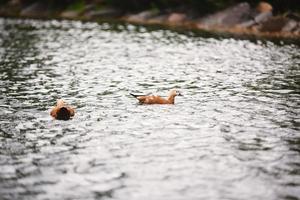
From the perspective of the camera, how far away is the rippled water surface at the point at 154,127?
12711 mm

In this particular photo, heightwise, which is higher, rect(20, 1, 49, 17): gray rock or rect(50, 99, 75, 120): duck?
rect(20, 1, 49, 17): gray rock

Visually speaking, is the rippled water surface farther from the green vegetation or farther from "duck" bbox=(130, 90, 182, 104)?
the green vegetation

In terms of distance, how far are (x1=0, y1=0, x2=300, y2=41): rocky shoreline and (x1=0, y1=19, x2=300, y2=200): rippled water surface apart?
858 centimetres

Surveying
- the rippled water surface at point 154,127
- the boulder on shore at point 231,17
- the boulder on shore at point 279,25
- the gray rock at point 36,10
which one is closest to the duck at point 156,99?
the rippled water surface at point 154,127

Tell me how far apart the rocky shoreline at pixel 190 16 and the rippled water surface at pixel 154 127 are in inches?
338

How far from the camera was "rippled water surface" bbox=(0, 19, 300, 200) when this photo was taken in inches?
500

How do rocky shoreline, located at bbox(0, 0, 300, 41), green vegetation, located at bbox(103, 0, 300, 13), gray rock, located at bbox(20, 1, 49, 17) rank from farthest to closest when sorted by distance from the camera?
1. gray rock, located at bbox(20, 1, 49, 17)
2. green vegetation, located at bbox(103, 0, 300, 13)
3. rocky shoreline, located at bbox(0, 0, 300, 41)

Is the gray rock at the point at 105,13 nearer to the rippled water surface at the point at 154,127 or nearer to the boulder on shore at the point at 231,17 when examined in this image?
the boulder on shore at the point at 231,17

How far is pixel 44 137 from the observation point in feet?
54.2

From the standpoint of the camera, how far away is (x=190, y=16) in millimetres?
54281

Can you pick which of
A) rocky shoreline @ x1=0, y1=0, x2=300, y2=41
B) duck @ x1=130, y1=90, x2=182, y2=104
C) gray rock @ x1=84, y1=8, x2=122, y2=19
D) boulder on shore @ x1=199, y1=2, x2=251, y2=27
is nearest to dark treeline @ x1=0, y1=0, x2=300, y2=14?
rocky shoreline @ x1=0, y1=0, x2=300, y2=41

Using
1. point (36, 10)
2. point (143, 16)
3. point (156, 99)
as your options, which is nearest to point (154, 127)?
point (156, 99)

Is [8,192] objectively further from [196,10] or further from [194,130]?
[196,10]

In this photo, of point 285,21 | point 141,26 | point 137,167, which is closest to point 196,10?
point 141,26
